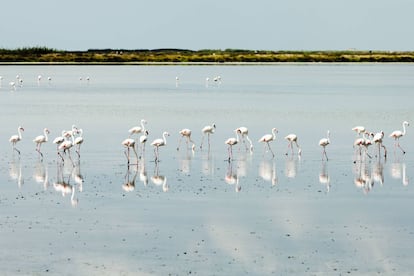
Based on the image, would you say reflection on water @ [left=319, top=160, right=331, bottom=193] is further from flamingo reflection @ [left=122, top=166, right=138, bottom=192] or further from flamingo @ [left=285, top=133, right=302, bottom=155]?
flamingo reflection @ [left=122, top=166, right=138, bottom=192]

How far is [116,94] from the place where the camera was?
54406 mm

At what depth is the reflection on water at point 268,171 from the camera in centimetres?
1998

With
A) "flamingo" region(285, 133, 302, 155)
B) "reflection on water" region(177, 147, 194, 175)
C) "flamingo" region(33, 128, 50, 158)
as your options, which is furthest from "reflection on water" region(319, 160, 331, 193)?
"flamingo" region(33, 128, 50, 158)

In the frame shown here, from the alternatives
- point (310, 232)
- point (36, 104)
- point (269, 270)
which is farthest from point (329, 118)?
point (269, 270)

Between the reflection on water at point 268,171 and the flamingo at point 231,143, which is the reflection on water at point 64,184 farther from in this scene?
the flamingo at point 231,143

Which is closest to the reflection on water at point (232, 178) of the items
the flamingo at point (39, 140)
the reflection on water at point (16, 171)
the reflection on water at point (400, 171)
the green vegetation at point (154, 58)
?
the reflection on water at point (400, 171)

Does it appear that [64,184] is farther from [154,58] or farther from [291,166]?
[154,58]

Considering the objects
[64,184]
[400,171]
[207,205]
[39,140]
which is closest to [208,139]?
[39,140]

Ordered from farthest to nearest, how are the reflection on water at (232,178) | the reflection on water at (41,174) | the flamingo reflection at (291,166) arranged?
1. the flamingo reflection at (291,166)
2. the reflection on water at (41,174)
3. the reflection on water at (232,178)

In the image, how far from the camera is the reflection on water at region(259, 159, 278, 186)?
20.0 metres

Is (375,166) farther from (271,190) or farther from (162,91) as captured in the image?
(162,91)

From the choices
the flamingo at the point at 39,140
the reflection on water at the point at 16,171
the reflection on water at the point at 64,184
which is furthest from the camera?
the flamingo at the point at 39,140

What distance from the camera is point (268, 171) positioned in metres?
21.2

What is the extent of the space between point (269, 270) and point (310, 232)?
2392 mm
